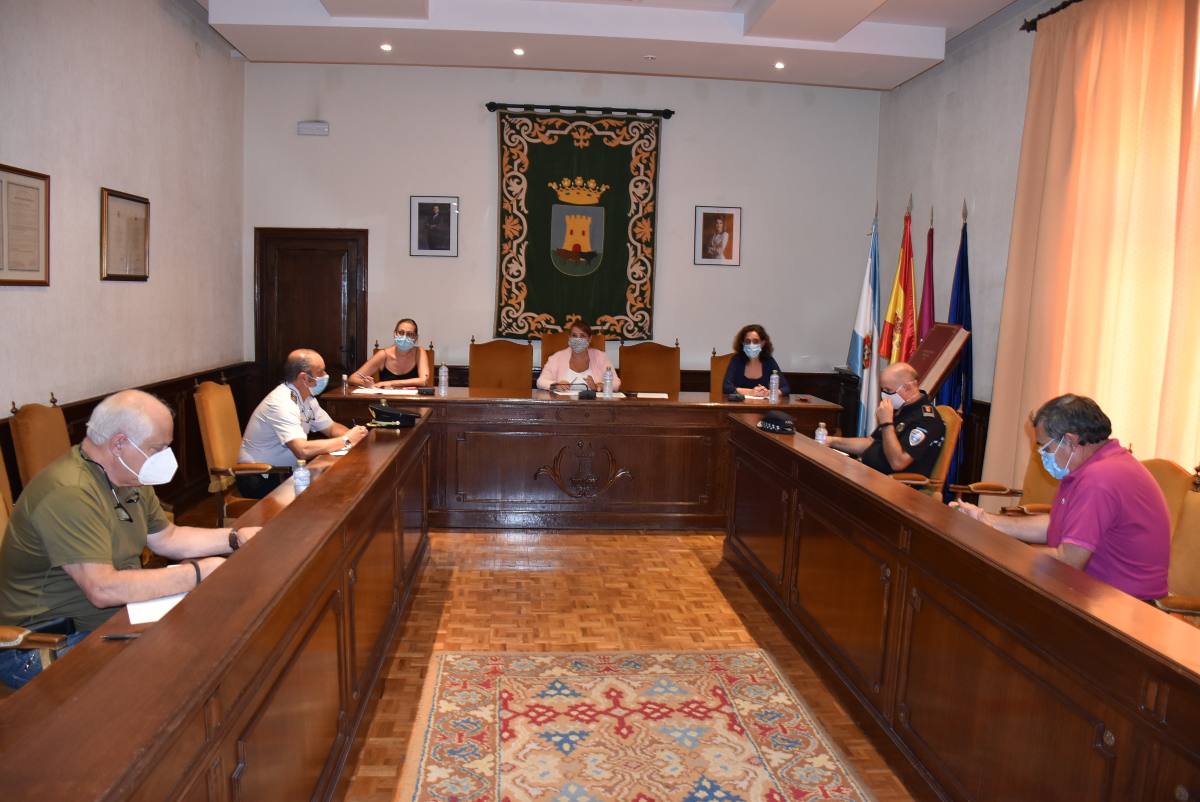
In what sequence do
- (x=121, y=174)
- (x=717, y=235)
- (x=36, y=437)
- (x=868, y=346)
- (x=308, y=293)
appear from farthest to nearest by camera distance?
(x=717, y=235), (x=308, y=293), (x=868, y=346), (x=121, y=174), (x=36, y=437)

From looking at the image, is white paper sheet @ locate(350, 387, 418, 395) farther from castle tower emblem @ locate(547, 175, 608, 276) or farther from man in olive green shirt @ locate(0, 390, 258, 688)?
man in olive green shirt @ locate(0, 390, 258, 688)

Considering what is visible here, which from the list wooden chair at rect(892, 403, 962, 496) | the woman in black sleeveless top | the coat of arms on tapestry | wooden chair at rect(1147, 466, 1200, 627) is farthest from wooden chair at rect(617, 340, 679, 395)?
wooden chair at rect(1147, 466, 1200, 627)

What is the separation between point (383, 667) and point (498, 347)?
3.95 m

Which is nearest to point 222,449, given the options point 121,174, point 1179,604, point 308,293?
point 121,174

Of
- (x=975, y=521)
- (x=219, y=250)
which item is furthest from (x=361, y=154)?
(x=975, y=521)

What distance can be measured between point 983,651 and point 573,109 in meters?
7.06

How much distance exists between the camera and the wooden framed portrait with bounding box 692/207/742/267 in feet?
28.9

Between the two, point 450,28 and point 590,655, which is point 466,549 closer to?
point 590,655

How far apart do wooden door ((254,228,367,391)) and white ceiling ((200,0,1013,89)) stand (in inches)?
66.5

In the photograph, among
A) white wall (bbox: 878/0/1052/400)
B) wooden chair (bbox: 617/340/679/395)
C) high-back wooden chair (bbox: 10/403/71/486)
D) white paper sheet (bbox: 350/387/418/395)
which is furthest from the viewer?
wooden chair (bbox: 617/340/679/395)

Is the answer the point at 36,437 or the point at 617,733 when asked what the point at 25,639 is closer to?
the point at 617,733

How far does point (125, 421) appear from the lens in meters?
2.58

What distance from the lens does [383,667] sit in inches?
153

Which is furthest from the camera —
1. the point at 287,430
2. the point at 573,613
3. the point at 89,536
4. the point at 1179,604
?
the point at 573,613
